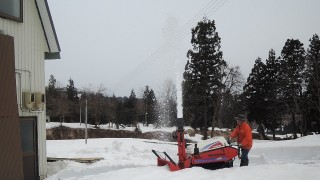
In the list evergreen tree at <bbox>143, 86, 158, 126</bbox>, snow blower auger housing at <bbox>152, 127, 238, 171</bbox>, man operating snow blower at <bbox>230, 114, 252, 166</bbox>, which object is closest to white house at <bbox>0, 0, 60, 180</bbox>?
snow blower auger housing at <bbox>152, 127, 238, 171</bbox>

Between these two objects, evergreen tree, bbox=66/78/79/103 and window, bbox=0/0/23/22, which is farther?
evergreen tree, bbox=66/78/79/103

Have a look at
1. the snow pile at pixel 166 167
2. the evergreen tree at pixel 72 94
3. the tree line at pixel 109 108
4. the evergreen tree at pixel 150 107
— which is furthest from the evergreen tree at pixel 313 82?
the evergreen tree at pixel 72 94

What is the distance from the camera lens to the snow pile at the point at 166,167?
9.15 metres

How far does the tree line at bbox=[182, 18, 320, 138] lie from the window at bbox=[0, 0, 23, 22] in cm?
3477

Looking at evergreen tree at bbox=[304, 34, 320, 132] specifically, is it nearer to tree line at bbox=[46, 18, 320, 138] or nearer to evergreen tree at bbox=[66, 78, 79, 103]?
tree line at bbox=[46, 18, 320, 138]

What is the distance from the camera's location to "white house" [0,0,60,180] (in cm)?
970

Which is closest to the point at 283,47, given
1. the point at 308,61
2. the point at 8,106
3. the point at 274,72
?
the point at 274,72

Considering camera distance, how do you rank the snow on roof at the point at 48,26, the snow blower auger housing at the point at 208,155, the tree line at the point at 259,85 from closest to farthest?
the snow blower auger housing at the point at 208,155
the snow on roof at the point at 48,26
the tree line at the point at 259,85

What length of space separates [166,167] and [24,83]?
5.03m

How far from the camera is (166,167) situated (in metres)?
11.3

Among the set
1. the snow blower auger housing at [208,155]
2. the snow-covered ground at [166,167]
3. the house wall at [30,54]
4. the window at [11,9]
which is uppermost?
the window at [11,9]

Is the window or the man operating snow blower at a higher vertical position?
the window

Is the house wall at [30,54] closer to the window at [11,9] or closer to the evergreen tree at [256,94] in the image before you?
the window at [11,9]

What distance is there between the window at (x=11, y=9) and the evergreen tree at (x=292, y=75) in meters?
39.5
